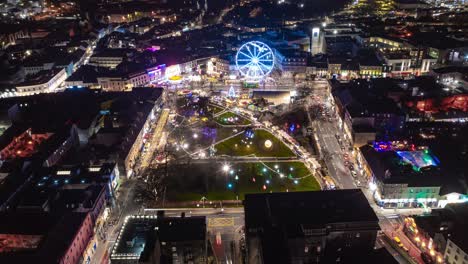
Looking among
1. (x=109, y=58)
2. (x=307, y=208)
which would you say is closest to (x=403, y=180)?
(x=307, y=208)

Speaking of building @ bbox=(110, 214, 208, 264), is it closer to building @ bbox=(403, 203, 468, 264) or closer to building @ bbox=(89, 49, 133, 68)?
building @ bbox=(403, 203, 468, 264)

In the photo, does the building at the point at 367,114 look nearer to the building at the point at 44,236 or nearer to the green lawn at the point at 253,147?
the green lawn at the point at 253,147

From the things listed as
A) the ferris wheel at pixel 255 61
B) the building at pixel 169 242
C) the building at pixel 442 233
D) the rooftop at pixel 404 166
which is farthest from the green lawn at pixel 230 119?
the building at pixel 442 233

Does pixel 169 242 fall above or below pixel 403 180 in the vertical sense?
below

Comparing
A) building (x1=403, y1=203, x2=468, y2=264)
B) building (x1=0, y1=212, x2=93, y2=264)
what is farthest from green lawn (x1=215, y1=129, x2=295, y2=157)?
building (x1=0, y1=212, x2=93, y2=264)

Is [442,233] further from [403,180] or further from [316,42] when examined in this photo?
[316,42]

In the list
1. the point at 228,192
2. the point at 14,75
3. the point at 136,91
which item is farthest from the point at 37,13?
the point at 228,192

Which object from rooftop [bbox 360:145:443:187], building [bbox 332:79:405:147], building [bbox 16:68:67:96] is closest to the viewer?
rooftop [bbox 360:145:443:187]
